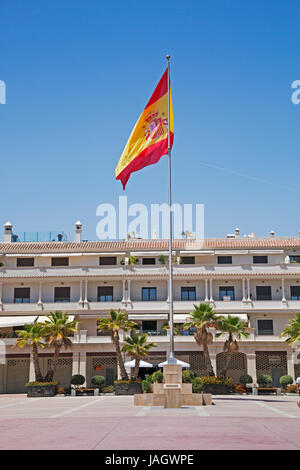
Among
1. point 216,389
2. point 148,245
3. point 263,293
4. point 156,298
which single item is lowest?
point 216,389

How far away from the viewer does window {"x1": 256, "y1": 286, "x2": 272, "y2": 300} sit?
5835 cm

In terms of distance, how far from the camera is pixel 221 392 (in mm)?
45531

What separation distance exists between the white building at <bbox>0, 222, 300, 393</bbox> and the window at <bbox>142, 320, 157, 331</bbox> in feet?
0.32

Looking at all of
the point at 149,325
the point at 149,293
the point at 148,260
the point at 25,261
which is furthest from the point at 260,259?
the point at 25,261

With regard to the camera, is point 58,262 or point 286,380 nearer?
point 286,380

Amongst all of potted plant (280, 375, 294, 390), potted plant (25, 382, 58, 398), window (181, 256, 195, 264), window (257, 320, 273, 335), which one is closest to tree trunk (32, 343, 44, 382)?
potted plant (25, 382, 58, 398)

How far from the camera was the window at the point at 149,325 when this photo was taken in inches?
2267

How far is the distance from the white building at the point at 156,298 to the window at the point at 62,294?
0.33 feet

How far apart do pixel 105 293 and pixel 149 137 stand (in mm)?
30475

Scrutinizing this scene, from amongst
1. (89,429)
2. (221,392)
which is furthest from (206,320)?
(89,429)

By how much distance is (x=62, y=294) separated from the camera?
2333 inches

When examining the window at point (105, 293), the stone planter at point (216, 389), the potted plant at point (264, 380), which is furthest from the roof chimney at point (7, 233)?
the potted plant at point (264, 380)

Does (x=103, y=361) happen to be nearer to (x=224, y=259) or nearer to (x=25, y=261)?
(x=25, y=261)
